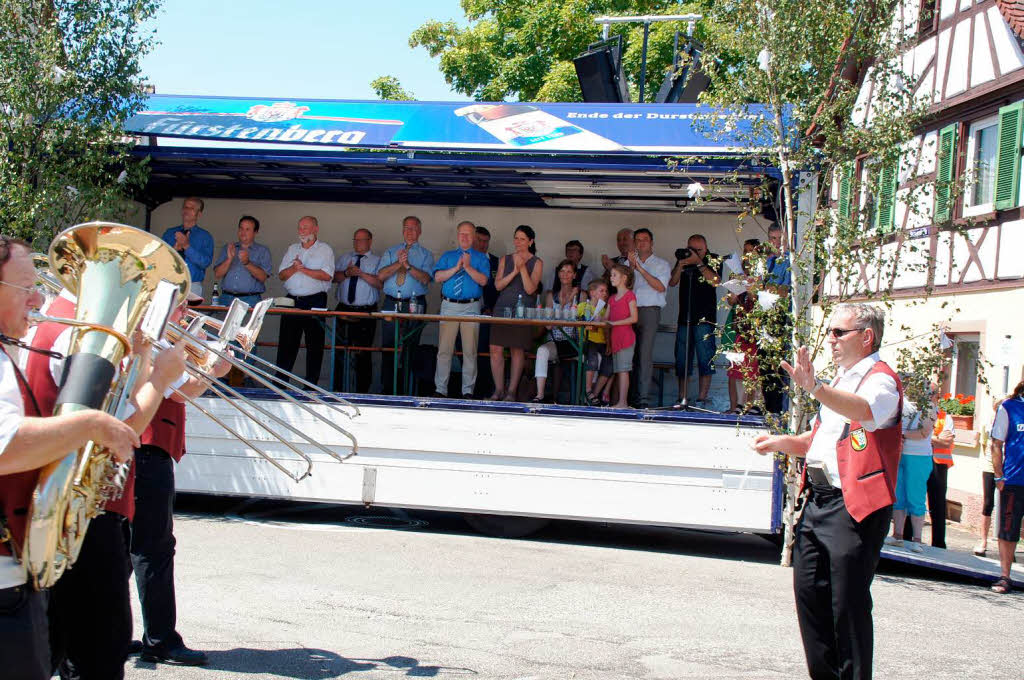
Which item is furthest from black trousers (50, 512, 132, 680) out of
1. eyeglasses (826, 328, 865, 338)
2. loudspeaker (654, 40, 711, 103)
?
loudspeaker (654, 40, 711, 103)

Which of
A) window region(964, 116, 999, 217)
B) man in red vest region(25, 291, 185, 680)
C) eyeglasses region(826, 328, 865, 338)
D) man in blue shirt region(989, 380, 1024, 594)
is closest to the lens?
man in red vest region(25, 291, 185, 680)

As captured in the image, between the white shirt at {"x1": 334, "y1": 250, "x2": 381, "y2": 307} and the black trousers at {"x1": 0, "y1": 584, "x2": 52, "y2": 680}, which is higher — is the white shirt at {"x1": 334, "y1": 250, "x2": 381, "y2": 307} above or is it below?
above

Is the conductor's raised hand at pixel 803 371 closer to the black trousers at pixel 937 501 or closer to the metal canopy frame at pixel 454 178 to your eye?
the metal canopy frame at pixel 454 178

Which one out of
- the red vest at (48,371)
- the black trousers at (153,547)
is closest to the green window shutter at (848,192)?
the black trousers at (153,547)

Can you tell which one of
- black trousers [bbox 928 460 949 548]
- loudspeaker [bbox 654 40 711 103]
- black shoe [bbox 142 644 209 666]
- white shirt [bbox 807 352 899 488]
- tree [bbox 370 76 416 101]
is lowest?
black shoe [bbox 142 644 209 666]

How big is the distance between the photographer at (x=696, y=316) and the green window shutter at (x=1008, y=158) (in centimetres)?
422

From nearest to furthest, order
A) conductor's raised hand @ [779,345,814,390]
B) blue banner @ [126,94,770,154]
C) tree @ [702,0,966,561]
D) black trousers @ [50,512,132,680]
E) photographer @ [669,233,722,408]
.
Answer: black trousers @ [50,512,132,680]
conductor's raised hand @ [779,345,814,390]
tree @ [702,0,966,561]
blue banner @ [126,94,770,154]
photographer @ [669,233,722,408]

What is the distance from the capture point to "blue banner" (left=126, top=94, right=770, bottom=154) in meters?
9.28

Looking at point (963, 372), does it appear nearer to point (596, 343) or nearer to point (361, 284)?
point (596, 343)

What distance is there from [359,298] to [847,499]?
26.2ft

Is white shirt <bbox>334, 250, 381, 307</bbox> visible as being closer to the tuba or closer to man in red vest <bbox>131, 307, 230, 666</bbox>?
man in red vest <bbox>131, 307, 230, 666</bbox>

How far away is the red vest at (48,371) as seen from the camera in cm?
290

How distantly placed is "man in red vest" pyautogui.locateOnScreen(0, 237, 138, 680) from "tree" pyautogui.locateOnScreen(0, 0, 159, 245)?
8.07m

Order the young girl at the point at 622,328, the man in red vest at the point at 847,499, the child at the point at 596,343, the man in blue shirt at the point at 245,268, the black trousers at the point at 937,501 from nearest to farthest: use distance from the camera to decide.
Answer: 1. the man in red vest at the point at 847,499
2. the black trousers at the point at 937,501
3. the young girl at the point at 622,328
4. the child at the point at 596,343
5. the man in blue shirt at the point at 245,268
